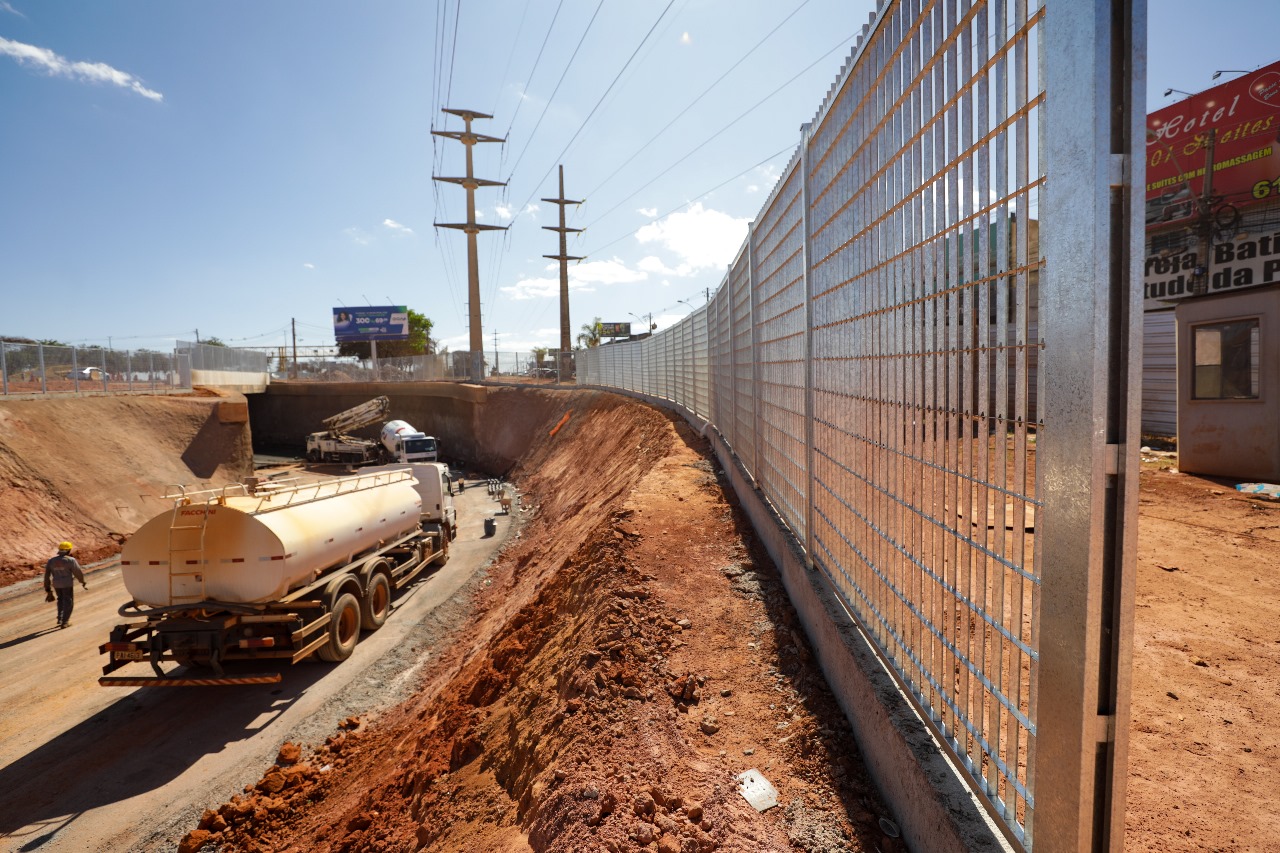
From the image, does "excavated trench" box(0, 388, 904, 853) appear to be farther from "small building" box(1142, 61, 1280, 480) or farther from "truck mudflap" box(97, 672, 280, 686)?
"small building" box(1142, 61, 1280, 480)

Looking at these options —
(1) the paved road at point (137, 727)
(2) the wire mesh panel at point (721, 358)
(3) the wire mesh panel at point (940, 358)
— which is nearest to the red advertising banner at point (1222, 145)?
(2) the wire mesh panel at point (721, 358)

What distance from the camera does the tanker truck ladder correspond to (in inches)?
322

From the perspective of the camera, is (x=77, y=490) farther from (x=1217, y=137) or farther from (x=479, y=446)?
(x=1217, y=137)

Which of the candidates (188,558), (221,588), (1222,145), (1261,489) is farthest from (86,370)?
(1222,145)

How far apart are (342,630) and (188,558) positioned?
239 centimetres

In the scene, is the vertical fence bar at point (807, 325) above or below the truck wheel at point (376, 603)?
above

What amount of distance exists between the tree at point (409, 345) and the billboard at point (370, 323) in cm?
585

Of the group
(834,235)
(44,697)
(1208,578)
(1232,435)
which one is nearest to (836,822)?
(834,235)

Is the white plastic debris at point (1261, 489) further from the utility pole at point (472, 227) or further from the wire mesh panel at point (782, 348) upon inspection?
the utility pole at point (472, 227)

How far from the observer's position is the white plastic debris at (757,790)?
117 inches

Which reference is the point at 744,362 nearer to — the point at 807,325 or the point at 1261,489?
the point at 807,325

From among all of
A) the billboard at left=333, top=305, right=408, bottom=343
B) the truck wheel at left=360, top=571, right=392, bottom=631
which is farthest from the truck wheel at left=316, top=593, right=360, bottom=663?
the billboard at left=333, top=305, right=408, bottom=343

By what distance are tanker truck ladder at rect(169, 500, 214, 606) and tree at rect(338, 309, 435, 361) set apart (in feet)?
197

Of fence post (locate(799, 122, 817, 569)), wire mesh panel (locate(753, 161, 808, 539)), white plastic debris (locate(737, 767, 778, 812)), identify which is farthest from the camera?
wire mesh panel (locate(753, 161, 808, 539))
